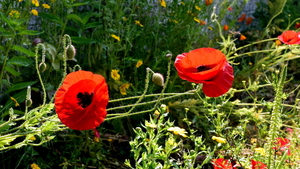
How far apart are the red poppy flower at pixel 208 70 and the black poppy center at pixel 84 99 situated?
0.26 metres

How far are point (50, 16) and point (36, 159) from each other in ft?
2.25

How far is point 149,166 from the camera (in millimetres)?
1179

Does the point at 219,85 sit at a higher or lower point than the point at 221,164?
higher

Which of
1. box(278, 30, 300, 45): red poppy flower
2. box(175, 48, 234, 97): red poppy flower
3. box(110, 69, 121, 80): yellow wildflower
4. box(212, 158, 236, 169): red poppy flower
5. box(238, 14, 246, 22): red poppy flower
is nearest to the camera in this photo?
box(175, 48, 234, 97): red poppy flower

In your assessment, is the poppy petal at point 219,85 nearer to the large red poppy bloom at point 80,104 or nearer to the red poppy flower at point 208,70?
the red poppy flower at point 208,70

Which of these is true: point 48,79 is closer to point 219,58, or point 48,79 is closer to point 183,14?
point 183,14

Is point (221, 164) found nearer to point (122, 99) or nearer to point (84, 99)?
point (122, 99)

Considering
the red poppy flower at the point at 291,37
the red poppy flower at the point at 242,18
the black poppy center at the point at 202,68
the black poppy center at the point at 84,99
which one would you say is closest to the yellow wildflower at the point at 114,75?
the red poppy flower at the point at 291,37

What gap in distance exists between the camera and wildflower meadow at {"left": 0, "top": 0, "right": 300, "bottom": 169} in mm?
1058

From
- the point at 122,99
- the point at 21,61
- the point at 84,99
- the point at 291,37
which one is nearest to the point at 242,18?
the point at 291,37

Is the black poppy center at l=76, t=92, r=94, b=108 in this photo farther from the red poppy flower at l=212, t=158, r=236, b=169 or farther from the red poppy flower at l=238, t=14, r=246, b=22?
the red poppy flower at l=238, t=14, r=246, b=22

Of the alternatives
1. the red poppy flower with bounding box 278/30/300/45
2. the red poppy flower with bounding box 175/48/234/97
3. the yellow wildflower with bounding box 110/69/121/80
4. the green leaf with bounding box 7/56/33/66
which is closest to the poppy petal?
the red poppy flower with bounding box 175/48/234/97

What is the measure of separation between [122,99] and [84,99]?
0.50 feet

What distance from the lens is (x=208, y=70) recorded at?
1034 millimetres
